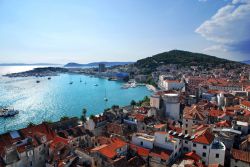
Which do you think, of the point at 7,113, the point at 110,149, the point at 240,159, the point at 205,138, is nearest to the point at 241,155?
the point at 240,159

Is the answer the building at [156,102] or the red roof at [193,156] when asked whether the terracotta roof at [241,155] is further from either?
the building at [156,102]

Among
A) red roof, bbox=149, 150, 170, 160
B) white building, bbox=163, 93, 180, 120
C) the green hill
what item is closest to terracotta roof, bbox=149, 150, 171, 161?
red roof, bbox=149, 150, 170, 160

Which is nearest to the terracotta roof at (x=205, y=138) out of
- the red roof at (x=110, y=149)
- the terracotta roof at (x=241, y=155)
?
the terracotta roof at (x=241, y=155)

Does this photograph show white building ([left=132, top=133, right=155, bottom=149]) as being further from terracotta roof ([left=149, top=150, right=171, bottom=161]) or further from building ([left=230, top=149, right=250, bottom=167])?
building ([left=230, top=149, right=250, bottom=167])

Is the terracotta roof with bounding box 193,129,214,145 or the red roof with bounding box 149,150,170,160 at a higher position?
the terracotta roof with bounding box 193,129,214,145

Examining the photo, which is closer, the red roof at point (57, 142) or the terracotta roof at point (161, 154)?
the terracotta roof at point (161, 154)

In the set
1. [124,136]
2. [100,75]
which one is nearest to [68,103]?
[124,136]

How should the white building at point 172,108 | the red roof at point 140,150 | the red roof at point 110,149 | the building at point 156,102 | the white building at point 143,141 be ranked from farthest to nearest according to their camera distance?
the building at point 156,102 < the white building at point 172,108 < the white building at point 143,141 < the red roof at point 140,150 < the red roof at point 110,149

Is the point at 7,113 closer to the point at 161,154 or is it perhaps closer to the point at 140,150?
the point at 140,150
